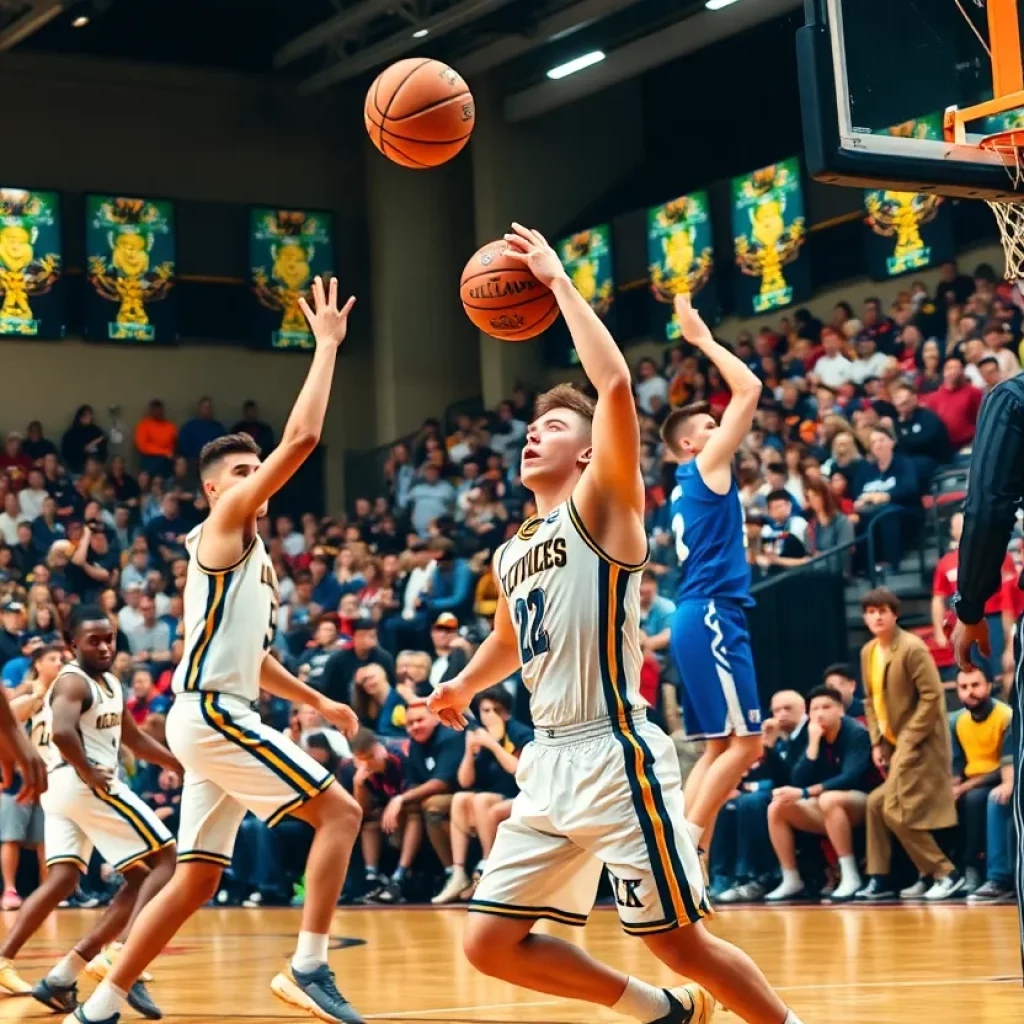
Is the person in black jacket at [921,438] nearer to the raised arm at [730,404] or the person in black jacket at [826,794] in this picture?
Result: the person in black jacket at [826,794]

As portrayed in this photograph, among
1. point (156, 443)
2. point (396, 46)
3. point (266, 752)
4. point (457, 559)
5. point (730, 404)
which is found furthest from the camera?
point (156, 443)

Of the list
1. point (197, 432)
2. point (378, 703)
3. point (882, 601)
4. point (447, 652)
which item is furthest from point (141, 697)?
point (197, 432)

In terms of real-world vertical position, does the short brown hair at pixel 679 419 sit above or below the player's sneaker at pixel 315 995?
above

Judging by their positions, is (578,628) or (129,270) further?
(129,270)

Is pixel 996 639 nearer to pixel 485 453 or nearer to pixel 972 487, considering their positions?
pixel 972 487

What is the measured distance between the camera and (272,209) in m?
25.1

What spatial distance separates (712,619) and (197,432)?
1704cm

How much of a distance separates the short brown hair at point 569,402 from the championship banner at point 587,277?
1770cm

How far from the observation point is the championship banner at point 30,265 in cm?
2333

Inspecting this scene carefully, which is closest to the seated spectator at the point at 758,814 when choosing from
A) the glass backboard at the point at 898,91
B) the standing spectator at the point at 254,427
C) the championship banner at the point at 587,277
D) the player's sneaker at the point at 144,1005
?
the glass backboard at the point at 898,91

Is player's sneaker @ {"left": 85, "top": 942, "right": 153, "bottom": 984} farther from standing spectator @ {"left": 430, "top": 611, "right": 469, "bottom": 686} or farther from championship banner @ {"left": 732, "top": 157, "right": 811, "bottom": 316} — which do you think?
championship banner @ {"left": 732, "top": 157, "right": 811, "bottom": 316}

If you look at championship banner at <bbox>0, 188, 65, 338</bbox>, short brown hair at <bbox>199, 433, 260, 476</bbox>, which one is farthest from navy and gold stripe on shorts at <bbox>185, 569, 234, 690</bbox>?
championship banner at <bbox>0, 188, 65, 338</bbox>

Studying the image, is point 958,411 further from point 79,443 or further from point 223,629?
point 79,443

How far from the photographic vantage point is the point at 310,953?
6.10 m
